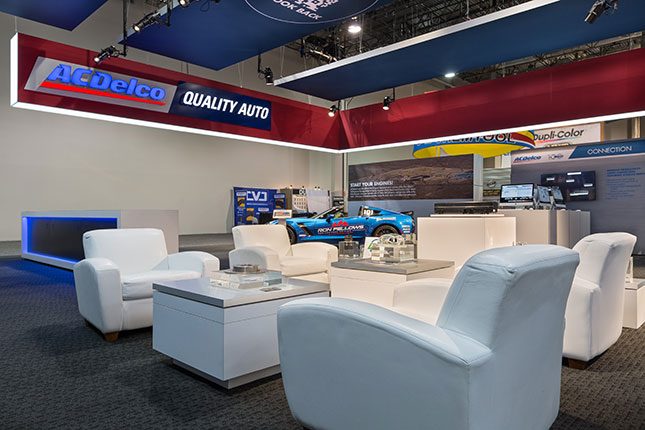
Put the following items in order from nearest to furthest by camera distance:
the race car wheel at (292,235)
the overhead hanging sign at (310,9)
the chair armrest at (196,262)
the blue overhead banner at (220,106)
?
the chair armrest at (196,262), the overhead hanging sign at (310,9), the blue overhead banner at (220,106), the race car wheel at (292,235)

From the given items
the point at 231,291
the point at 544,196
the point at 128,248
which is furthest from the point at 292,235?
the point at 231,291

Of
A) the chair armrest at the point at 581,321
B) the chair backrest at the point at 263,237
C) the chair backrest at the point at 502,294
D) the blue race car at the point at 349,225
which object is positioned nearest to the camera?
the chair backrest at the point at 502,294

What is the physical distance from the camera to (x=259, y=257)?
463cm

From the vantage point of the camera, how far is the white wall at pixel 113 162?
1070cm

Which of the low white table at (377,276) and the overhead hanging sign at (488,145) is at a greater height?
the overhead hanging sign at (488,145)

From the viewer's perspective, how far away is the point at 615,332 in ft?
10.2

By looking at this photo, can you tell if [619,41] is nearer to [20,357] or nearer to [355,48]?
[355,48]

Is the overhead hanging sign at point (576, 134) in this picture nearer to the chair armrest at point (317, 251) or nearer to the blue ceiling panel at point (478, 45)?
the blue ceiling panel at point (478, 45)

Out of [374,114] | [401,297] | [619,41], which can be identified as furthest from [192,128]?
[619,41]

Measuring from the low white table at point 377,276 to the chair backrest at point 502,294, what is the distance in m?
1.57

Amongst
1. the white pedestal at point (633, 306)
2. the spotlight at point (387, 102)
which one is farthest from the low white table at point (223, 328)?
the spotlight at point (387, 102)

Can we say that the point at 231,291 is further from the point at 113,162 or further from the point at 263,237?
the point at 113,162

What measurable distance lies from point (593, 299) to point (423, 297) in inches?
43.9

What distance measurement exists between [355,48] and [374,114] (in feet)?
25.5
